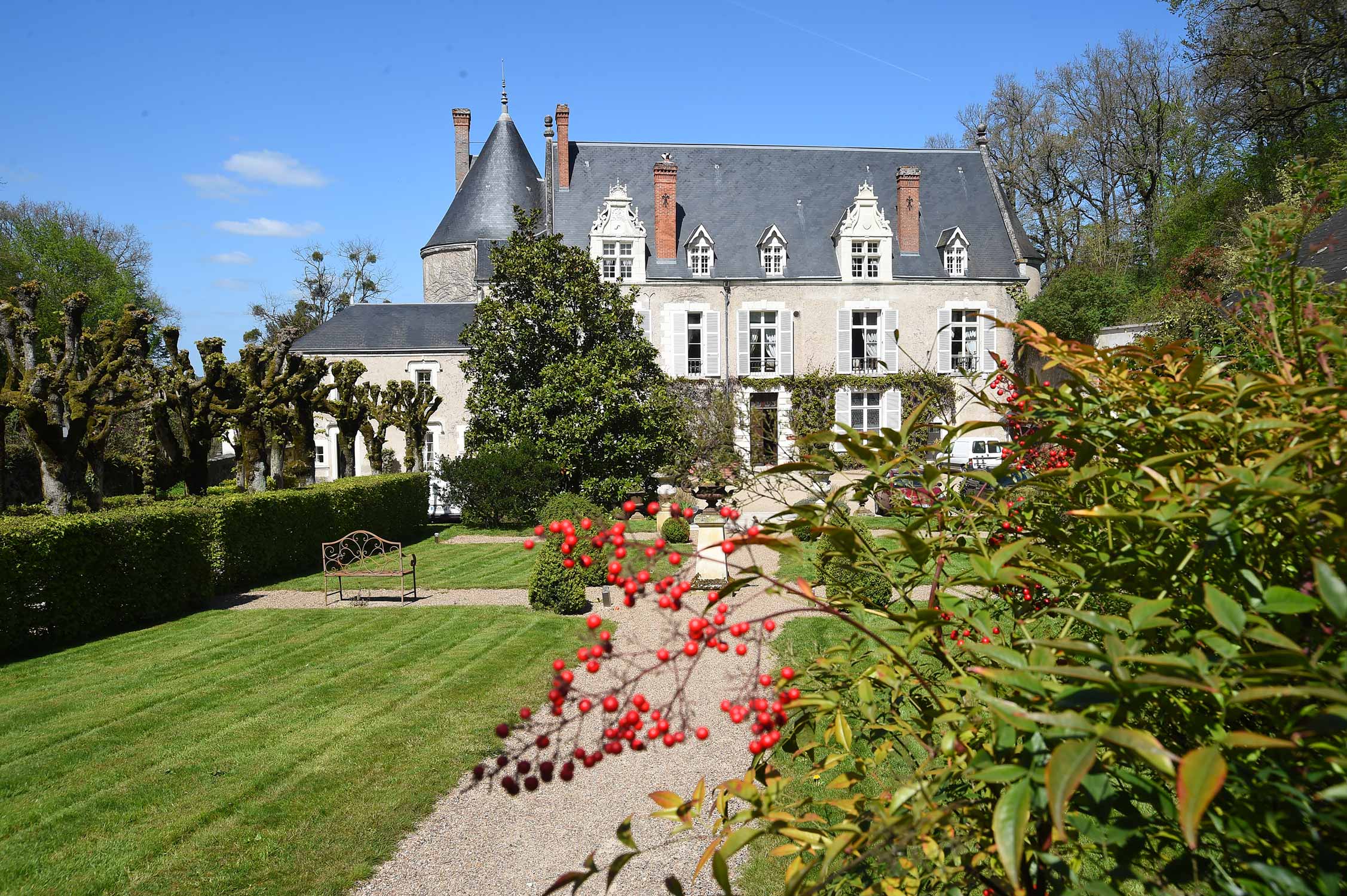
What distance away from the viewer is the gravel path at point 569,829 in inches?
166

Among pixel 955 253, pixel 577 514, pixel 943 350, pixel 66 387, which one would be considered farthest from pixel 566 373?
pixel 955 253

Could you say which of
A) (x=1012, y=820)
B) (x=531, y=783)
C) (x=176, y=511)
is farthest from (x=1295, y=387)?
(x=176, y=511)

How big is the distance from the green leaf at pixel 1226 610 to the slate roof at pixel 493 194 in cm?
3263

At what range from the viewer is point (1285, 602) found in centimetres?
101

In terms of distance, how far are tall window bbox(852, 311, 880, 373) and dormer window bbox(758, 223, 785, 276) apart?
2796mm

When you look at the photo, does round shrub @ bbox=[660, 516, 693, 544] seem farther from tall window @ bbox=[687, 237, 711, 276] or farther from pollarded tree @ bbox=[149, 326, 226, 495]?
tall window @ bbox=[687, 237, 711, 276]

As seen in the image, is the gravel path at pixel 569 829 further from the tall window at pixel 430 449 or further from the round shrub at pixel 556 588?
the tall window at pixel 430 449

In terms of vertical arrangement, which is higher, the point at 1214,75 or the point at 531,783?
the point at 1214,75

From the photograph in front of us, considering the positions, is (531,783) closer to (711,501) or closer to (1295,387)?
(1295,387)

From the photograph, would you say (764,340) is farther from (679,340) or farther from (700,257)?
(700,257)

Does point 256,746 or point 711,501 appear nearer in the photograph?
point 256,746

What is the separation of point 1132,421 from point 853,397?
25692mm

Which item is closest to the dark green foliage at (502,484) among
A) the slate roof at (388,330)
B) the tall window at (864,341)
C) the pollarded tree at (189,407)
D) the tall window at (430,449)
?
the pollarded tree at (189,407)

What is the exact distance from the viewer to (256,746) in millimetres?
6066
